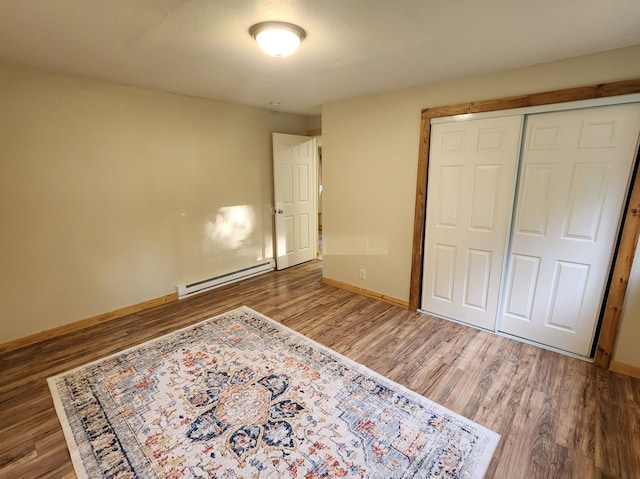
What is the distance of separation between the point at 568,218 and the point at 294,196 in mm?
3322

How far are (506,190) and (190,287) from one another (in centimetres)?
346

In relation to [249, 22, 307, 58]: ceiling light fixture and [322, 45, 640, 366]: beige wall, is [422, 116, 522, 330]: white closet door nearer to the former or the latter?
[322, 45, 640, 366]: beige wall

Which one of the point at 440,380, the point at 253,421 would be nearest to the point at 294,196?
the point at 440,380

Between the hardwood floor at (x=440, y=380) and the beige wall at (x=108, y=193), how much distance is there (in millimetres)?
410

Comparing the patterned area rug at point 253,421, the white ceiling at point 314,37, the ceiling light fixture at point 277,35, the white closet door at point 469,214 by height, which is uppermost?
the white ceiling at point 314,37

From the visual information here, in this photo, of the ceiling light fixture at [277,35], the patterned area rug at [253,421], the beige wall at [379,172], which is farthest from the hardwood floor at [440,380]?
the ceiling light fixture at [277,35]

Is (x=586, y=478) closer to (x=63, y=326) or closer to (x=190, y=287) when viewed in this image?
(x=190, y=287)

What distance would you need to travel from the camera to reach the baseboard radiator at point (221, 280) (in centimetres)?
366

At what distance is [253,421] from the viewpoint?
1.83 meters

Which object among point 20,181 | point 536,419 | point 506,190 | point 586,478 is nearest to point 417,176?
point 506,190

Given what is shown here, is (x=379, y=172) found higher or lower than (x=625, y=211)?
higher

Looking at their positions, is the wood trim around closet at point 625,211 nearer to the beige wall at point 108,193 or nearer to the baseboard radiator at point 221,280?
the beige wall at point 108,193

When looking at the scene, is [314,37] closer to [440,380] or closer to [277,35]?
[277,35]

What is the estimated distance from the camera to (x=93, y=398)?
202 cm
